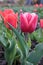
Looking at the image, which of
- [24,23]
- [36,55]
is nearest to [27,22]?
[24,23]

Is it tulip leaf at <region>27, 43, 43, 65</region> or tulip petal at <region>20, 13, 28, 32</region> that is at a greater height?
tulip petal at <region>20, 13, 28, 32</region>

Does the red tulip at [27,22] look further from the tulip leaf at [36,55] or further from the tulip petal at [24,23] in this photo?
the tulip leaf at [36,55]

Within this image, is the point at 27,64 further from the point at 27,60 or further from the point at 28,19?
the point at 28,19

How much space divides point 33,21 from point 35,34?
18.6 inches

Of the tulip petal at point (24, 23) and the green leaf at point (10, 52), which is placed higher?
the tulip petal at point (24, 23)

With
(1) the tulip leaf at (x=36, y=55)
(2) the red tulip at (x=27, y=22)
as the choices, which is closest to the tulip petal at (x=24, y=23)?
(2) the red tulip at (x=27, y=22)

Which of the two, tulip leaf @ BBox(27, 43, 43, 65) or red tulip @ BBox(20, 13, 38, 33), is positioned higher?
red tulip @ BBox(20, 13, 38, 33)

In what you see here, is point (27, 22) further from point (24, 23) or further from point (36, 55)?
point (36, 55)

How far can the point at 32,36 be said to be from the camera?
140 centimetres

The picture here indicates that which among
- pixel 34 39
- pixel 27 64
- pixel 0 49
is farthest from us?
pixel 34 39

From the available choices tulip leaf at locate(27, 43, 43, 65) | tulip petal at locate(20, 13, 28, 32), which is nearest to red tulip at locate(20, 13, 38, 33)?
tulip petal at locate(20, 13, 28, 32)

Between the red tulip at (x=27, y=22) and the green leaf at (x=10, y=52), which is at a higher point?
the red tulip at (x=27, y=22)

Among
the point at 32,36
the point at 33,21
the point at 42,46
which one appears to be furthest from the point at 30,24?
the point at 32,36

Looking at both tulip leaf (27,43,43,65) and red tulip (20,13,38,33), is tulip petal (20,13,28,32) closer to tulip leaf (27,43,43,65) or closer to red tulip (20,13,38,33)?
red tulip (20,13,38,33)
